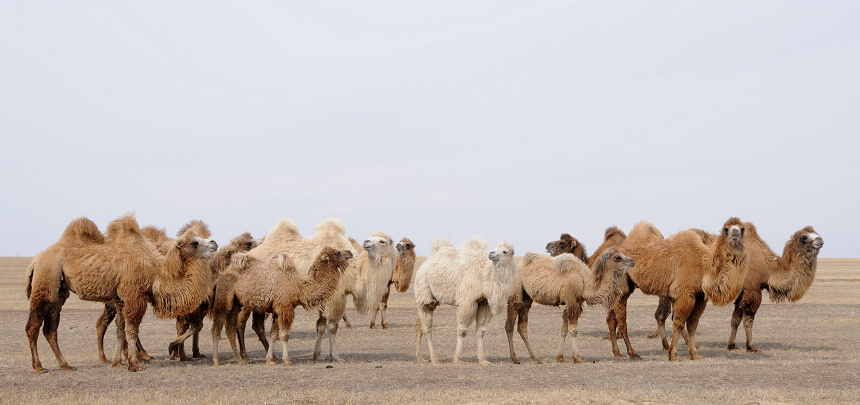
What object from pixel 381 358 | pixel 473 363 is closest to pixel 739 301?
pixel 473 363

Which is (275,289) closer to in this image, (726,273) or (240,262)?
(240,262)

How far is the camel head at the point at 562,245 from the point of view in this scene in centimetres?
1894

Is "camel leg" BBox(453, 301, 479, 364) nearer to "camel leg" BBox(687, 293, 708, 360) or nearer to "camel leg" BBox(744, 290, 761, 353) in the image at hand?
"camel leg" BBox(687, 293, 708, 360)

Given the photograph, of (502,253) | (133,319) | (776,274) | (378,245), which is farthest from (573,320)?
(133,319)

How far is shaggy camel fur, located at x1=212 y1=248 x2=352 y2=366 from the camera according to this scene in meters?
13.2

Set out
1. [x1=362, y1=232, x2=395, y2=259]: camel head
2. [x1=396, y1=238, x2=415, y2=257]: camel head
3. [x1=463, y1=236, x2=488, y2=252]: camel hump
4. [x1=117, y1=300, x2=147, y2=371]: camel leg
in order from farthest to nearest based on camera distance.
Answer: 1. [x1=396, y1=238, x2=415, y2=257]: camel head
2. [x1=362, y1=232, x2=395, y2=259]: camel head
3. [x1=463, y1=236, x2=488, y2=252]: camel hump
4. [x1=117, y1=300, x2=147, y2=371]: camel leg

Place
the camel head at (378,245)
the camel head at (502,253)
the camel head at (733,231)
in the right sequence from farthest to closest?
the camel head at (378,245), the camel head at (733,231), the camel head at (502,253)

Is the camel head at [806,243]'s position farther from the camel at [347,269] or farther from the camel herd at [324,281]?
the camel at [347,269]

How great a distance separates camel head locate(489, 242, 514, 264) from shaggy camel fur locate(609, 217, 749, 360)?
3485 millimetres

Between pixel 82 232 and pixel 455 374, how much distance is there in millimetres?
7213

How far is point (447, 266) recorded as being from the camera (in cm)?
1382

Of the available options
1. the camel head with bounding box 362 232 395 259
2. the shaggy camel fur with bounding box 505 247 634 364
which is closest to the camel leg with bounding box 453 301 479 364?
the shaggy camel fur with bounding box 505 247 634 364

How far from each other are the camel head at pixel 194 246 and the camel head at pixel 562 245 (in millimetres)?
9216

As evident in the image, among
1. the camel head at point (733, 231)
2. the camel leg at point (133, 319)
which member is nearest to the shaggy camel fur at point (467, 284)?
the camel head at point (733, 231)
